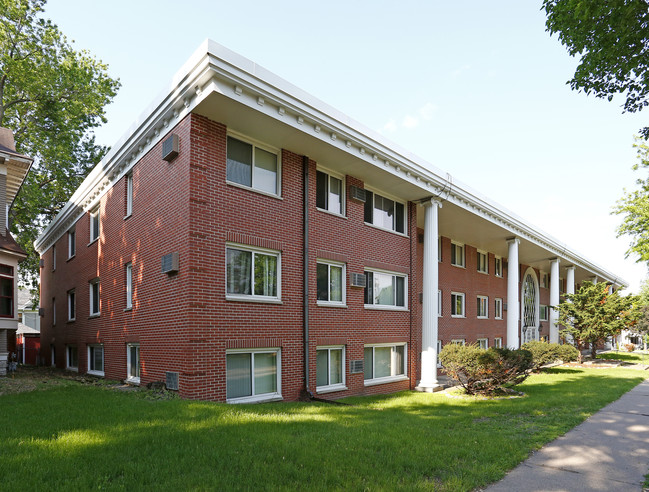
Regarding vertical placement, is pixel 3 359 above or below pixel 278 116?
below

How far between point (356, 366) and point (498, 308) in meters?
17.2

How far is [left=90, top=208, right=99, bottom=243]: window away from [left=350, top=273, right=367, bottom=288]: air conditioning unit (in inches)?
378

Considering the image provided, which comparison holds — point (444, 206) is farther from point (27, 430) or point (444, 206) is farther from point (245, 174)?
point (27, 430)

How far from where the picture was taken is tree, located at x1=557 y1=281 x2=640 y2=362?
24.8 metres

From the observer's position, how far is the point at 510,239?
2312cm

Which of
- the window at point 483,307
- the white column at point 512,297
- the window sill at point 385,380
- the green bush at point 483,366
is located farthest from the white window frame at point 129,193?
the window at point 483,307

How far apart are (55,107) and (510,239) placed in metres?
24.4

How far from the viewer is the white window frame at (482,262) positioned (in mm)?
26013

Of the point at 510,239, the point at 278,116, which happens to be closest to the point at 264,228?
the point at 278,116

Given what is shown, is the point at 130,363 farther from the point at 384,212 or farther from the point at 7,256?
the point at 384,212

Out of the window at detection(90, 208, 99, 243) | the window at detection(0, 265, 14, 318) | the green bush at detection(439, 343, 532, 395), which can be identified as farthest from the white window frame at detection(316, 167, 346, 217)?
the window at detection(0, 265, 14, 318)

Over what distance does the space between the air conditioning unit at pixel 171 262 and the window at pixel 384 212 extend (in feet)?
22.0

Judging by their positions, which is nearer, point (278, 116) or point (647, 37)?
point (647, 37)

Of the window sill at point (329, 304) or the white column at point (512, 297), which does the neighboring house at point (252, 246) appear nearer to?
the window sill at point (329, 304)
